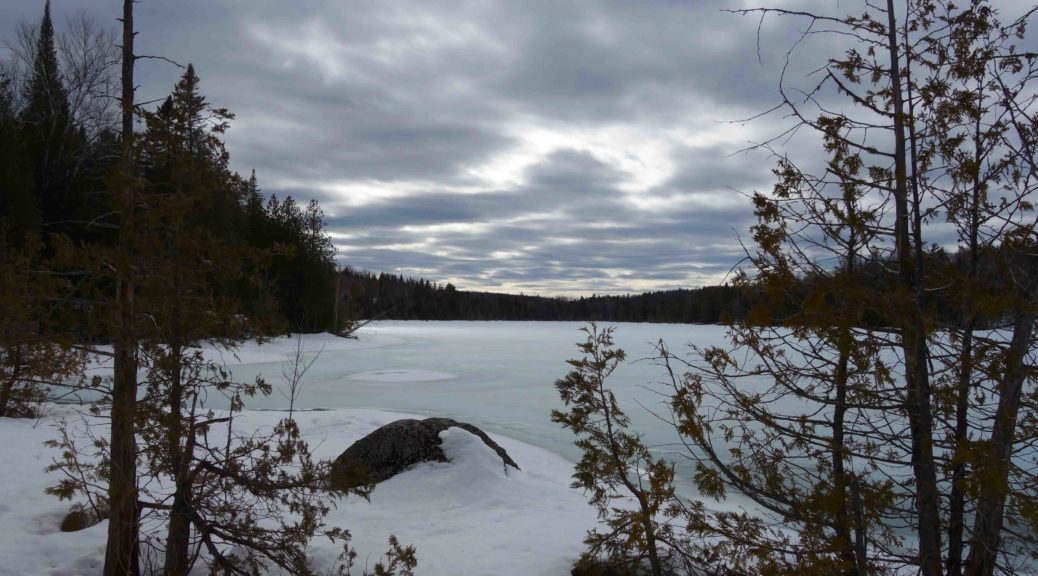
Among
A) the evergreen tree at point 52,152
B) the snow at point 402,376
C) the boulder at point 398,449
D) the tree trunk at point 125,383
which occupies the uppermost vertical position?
the evergreen tree at point 52,152

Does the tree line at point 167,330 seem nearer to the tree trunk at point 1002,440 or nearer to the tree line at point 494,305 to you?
the tree trunk at point 1002,440

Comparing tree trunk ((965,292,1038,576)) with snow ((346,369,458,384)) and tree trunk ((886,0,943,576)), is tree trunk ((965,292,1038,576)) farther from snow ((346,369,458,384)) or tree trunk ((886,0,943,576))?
snow ((346,369,458,384))

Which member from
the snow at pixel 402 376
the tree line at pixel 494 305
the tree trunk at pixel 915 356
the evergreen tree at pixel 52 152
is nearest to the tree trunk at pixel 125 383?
the tree trunk at pixel 915 356

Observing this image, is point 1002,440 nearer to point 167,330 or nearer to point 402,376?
point 167,330

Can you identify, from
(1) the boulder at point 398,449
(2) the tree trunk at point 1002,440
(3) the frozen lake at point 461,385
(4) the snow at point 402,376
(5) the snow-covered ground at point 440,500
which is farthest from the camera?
(4) the snow at point 402,376

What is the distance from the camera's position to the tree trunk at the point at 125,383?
5052 millimetres

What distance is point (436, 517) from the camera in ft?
26.8

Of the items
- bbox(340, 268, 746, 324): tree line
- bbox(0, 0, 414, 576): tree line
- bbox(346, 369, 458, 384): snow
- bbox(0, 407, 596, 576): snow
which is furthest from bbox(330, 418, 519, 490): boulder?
bbox(340, 268, 746, 324): tree line

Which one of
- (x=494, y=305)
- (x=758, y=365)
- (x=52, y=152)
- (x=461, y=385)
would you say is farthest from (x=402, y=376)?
(x=494, y=305)

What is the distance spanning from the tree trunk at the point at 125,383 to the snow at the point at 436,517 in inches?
27.2

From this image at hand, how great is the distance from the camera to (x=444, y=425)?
10.0 meters

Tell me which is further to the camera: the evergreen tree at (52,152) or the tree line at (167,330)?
the evergreen tree at (52,152)

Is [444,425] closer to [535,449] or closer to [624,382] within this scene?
[535,449]

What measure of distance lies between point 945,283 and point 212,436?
38.6 ft
